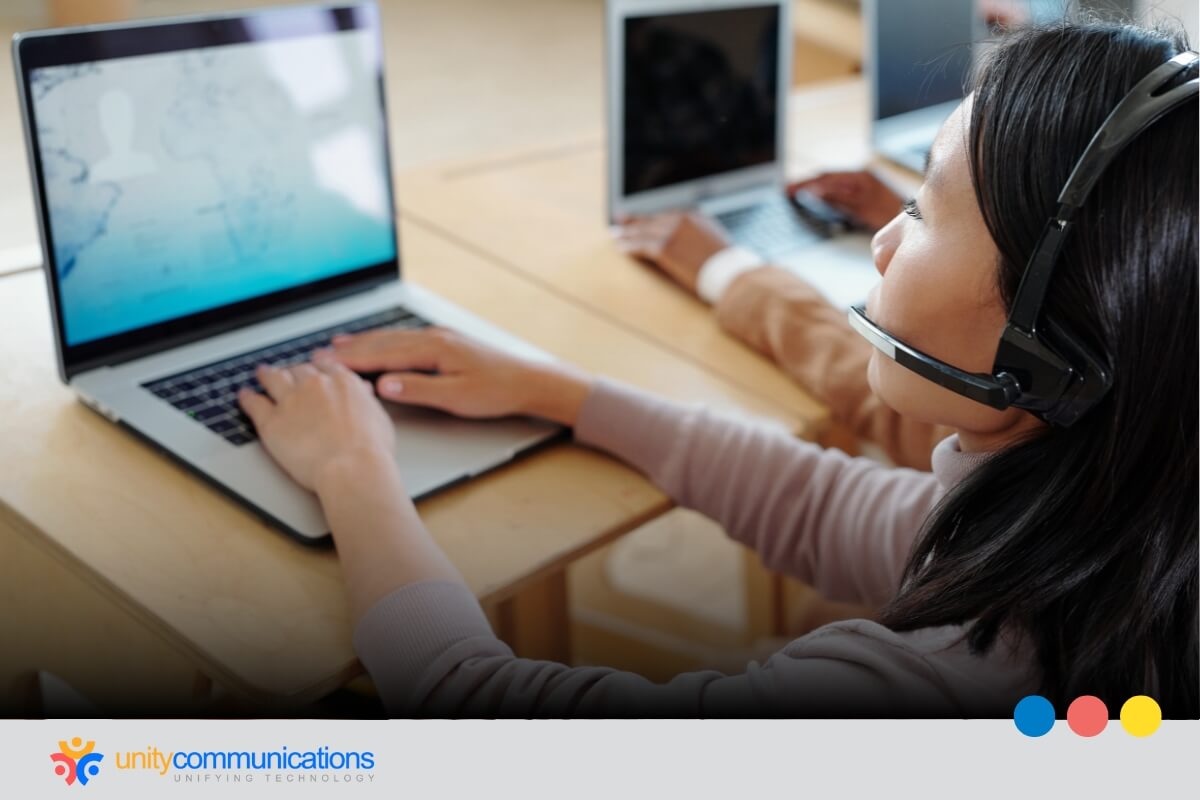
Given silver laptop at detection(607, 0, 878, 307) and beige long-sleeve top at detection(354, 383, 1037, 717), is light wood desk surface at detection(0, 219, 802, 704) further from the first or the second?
silver laptop at detection(607, 0, 878, 307)

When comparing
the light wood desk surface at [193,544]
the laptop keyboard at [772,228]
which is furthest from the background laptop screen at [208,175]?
A: the laptop keyboard at [772,228]

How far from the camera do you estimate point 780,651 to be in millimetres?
675

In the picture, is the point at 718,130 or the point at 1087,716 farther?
the point at 718,130

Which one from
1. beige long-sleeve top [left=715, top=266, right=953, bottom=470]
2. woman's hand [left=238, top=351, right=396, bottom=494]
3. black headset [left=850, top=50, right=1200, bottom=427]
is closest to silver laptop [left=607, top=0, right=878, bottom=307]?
beige long-sleeve top [left=715, top=266, right=953, bottom=470]

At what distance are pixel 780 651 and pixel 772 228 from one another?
0.82m

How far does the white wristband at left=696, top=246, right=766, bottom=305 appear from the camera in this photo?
3.92 ft

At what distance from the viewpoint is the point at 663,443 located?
934mm

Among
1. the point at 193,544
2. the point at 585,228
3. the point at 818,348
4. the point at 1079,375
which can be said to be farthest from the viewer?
the point at 585,228

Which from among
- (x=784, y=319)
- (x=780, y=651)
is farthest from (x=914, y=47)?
(x=780, y=651)

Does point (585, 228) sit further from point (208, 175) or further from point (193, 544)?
point (193, 544)

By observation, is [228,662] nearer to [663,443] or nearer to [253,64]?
[663,443]

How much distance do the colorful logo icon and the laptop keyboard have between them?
2.64 ft
